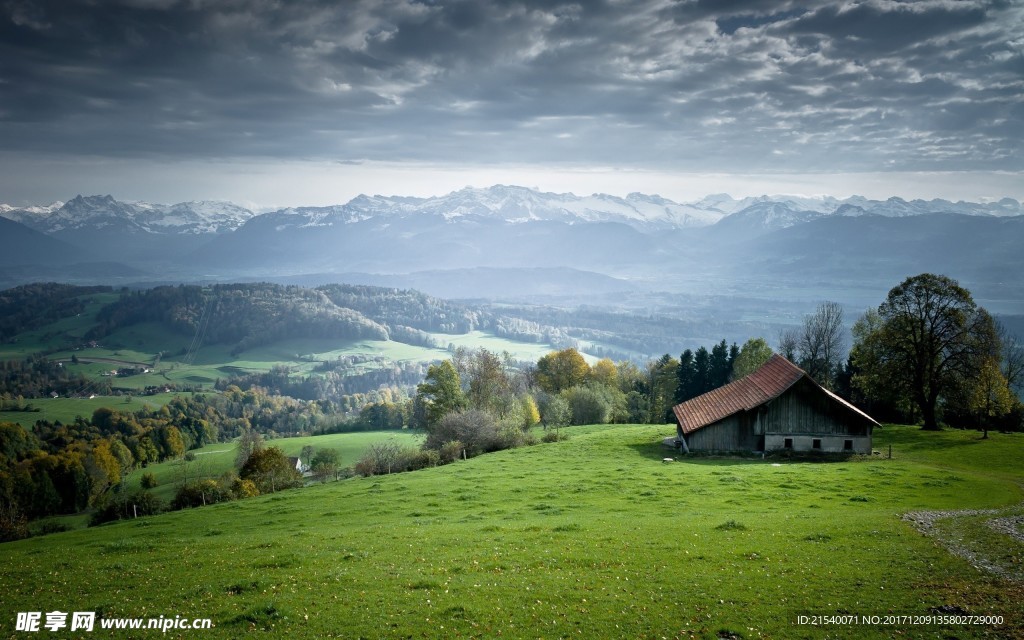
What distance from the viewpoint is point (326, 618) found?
14.2 m

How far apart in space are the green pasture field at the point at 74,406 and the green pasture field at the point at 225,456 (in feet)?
145

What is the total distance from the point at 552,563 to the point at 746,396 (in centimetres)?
3569

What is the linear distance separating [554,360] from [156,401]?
421 ft

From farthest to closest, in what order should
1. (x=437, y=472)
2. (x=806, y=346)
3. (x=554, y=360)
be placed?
(x=554, y=360), (x=806, y=346), (x=437, y=472)

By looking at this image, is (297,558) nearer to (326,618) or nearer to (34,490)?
(326,618)

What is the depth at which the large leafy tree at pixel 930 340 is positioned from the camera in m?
50.3

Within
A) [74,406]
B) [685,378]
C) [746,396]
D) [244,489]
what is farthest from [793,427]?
[74,406]

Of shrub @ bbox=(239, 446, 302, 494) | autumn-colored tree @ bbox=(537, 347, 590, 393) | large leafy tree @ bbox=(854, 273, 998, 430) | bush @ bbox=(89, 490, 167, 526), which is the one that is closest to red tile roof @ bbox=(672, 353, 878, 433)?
large leafy tree @ bbox=(854, 273, 998, 430)

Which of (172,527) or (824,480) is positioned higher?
(824,480)

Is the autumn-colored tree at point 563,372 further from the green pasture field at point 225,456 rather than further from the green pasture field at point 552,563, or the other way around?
the green pasture field at point 552,563

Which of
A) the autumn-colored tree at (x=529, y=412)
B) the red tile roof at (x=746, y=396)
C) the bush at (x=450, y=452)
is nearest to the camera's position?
the red tile roof at (x=746, y=396)

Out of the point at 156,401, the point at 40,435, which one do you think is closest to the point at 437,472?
the point at 40,435

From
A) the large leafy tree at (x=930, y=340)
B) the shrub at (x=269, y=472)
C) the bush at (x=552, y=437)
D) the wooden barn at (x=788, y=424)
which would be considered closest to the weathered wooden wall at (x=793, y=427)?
the wooden barn at (x=788, y=424)

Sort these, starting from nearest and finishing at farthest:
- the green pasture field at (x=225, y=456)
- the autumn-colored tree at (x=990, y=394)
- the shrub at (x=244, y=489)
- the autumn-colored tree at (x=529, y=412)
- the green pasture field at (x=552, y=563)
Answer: the green pasture field at (x=552, y=563) < the shrub at (x=244, y=489) < the autumn-colored tree at (x=990, y=394) < the autumn-colored tree at (x=529, y=412) < the green pasture field at (x=225, y=456)
